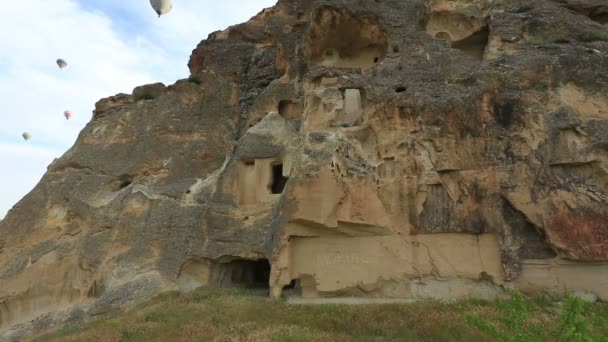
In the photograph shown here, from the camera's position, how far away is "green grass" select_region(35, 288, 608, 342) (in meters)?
8.18

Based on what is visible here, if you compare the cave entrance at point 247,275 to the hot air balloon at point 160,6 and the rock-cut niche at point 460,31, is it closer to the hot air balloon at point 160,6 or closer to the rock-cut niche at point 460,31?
the rock-cut niche at point 460,31

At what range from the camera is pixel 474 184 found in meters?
10.9

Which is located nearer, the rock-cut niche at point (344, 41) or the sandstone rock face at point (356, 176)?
the sandstone rock face at point (356, 176)

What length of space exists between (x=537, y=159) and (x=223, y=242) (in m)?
8.35

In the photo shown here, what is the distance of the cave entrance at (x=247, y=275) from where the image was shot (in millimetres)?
13422

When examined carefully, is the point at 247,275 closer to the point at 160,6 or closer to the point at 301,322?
the point at 301,322

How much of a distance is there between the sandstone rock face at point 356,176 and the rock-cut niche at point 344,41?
2.3 inches

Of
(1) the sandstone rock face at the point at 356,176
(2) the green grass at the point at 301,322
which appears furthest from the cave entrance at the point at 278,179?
(2) the green grass at the point at 301,322

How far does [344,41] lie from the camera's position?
15.9m

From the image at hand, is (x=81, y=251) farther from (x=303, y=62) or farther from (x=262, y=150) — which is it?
(x=303, y=62)

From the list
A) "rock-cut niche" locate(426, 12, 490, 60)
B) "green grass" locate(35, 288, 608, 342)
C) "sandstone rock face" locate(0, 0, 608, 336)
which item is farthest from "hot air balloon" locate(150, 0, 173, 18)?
"green grass" locate(35, 288, 608, 342)

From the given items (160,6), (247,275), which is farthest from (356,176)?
(160,6)

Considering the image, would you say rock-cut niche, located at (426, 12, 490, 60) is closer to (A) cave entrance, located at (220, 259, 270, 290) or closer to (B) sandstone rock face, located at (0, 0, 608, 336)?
(B) sandstone rock face, located at (0, 0, 608, 336)

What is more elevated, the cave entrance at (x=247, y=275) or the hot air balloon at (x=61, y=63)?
the hot air balloon at (x=61, y=63)
